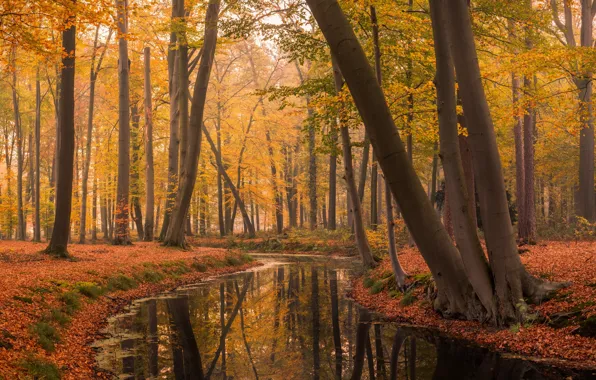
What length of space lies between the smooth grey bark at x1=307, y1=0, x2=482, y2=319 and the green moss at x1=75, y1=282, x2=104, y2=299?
6395mm

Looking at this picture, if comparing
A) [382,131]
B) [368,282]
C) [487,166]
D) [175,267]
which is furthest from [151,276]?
[487,166]

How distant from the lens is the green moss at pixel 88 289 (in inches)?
368

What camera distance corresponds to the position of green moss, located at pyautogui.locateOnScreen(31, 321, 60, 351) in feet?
19.6

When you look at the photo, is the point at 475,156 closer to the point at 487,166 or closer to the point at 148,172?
the point at 487,166

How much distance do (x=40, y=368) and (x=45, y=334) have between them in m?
1.44

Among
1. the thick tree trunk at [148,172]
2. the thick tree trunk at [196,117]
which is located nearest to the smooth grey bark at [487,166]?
the thick tree trunk at [196,117]

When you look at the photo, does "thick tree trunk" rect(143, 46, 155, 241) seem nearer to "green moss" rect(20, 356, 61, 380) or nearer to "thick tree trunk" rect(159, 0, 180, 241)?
"thick tree trunk" rect(159, 0, 180, 241)

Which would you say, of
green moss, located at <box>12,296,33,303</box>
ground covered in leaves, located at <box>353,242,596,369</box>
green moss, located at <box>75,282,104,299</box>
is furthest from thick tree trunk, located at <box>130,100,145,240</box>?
ground covered in leaves, located at <box>353,242,596,369</box>

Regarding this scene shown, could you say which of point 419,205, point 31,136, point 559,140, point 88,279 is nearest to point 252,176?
point 31,136

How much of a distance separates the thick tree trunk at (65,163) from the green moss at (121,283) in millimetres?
2484

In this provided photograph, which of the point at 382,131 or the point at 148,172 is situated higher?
the point at 148,172

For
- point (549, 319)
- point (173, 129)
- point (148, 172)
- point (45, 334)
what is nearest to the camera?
point (45, 334)

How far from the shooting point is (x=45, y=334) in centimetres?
632

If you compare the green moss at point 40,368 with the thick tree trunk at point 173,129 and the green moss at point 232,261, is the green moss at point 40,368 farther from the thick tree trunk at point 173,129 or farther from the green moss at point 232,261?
the thick tree trunk at point 173,129
